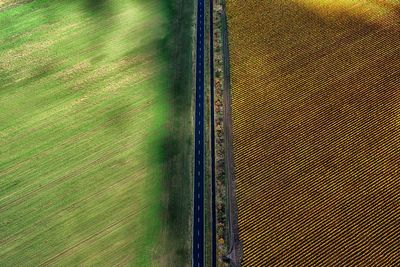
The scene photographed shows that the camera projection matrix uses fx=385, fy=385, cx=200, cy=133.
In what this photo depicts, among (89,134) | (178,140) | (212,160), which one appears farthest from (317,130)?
(89,134)

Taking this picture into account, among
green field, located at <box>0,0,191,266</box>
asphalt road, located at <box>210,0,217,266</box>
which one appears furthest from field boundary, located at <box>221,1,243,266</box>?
green field, located at <box>0,0,191,266</box>

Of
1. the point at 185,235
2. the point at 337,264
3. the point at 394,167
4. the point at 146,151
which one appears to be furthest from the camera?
the point at 146,151

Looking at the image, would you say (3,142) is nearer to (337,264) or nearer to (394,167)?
(337,264)

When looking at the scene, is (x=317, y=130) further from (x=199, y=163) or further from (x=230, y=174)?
(x=199, y=163)

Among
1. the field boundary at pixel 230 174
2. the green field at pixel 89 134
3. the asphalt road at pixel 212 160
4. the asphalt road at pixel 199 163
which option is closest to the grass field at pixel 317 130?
the field boundary at pixel 230 174

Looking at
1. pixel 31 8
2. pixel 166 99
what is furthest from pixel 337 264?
pixel 31 8

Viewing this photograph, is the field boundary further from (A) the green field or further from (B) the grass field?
(A) the green field

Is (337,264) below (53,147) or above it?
below

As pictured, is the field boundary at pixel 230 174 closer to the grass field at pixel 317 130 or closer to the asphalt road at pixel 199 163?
the grass field at pixel 317 130
